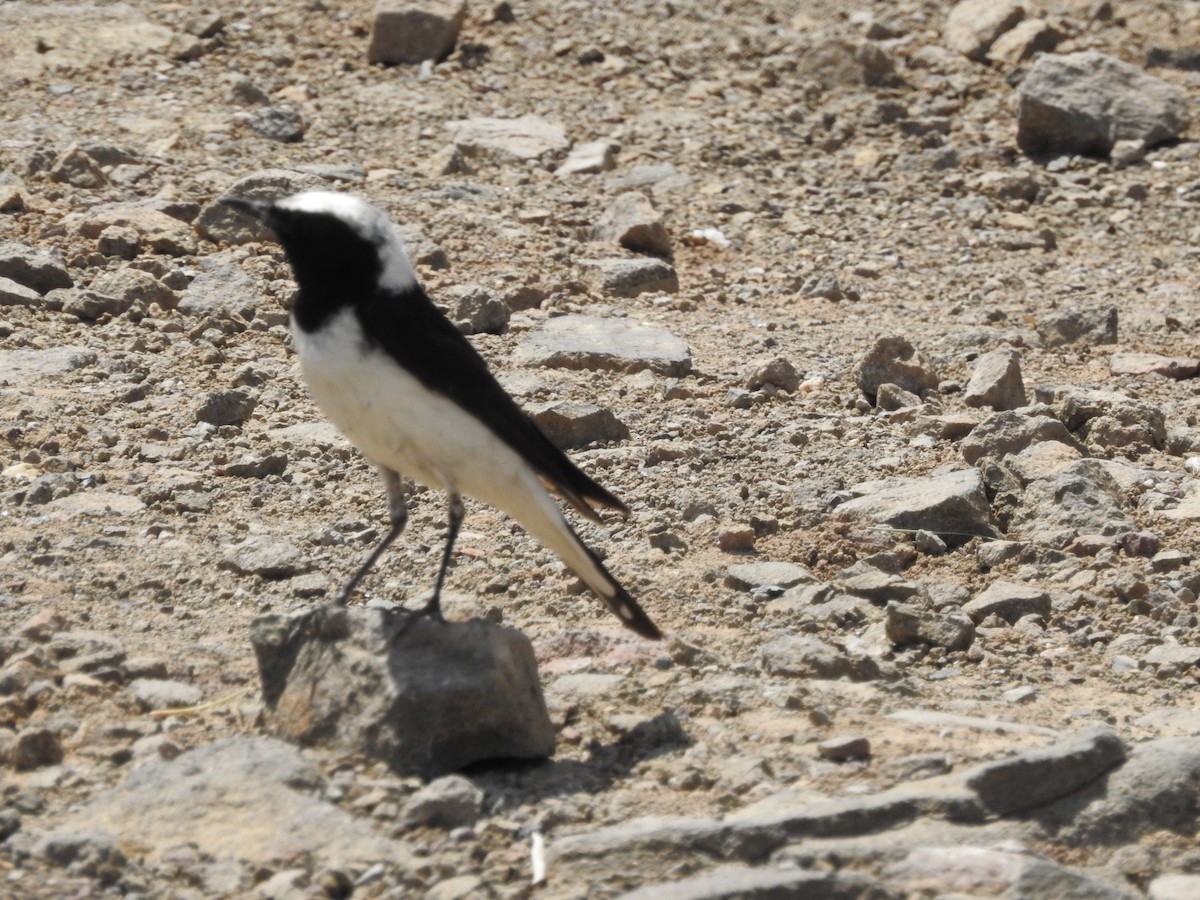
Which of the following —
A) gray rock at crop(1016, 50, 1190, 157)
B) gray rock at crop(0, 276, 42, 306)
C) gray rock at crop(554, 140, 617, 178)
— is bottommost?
gray rock at crop(0, 276, 42, 306)

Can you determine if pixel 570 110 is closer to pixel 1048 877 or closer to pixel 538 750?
pixel 538 750

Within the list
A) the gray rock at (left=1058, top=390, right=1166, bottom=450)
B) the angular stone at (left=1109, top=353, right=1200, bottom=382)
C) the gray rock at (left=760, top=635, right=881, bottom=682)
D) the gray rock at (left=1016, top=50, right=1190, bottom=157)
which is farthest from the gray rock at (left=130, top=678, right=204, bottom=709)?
the gray rock at (left=1016, top=50, right=1190, bottom=157)

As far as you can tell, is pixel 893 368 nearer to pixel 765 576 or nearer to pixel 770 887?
pixel 765 576

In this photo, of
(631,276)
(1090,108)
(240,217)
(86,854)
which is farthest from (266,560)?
(1090,108)

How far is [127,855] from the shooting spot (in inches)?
173

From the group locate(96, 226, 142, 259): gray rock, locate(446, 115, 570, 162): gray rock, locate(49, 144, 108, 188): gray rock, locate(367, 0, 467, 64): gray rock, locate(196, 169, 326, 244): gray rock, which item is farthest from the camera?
locate(367, 0, 467, 64): gray rock

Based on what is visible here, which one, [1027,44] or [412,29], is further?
[1027,44]

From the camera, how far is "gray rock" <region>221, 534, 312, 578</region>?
6426mm

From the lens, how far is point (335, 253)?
5.53 meters

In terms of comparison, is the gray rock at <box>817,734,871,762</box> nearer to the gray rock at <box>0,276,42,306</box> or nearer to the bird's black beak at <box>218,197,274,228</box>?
the bird's black beak at <box>218,197,274,228</box>

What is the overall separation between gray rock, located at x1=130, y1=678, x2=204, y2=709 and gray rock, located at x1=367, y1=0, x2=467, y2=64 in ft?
26.3

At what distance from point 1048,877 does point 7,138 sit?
331 inches

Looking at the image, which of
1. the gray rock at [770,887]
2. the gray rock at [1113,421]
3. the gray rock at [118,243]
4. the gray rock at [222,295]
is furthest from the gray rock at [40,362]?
the gray rock at [770,887]

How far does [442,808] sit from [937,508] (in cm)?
309
